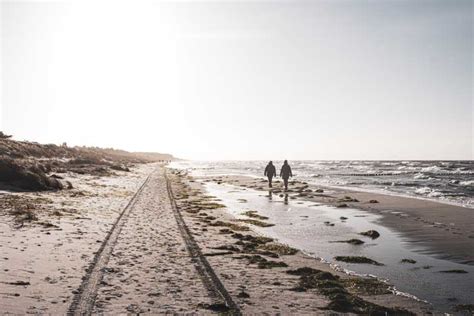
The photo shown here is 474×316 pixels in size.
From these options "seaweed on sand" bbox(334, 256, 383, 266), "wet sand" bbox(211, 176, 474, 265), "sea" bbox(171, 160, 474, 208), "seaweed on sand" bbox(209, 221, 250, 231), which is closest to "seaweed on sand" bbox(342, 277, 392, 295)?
"seaweed on sand" bbox(334, 256, 383, 266)

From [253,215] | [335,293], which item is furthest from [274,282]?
[253,215]

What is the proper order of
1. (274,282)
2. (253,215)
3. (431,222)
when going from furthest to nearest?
(253,215) → (431,222) → (274,282)

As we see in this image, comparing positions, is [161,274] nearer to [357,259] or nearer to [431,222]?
[357,259]

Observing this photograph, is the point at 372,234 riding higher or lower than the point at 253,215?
higher

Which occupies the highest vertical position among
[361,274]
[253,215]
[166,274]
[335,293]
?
[166,274]

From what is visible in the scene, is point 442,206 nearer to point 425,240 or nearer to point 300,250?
point 425,240

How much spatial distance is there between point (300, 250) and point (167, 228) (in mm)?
5806

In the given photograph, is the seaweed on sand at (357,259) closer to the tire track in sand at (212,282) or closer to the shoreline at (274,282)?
the shoreline at (274,282)

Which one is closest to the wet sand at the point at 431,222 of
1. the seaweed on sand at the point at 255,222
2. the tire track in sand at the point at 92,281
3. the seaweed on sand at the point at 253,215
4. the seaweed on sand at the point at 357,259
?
the seaweed on sand at the point at 357,259

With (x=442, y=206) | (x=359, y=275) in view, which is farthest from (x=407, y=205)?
(x=359, y=275)

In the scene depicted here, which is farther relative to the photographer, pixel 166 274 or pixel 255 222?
pixel 255 222

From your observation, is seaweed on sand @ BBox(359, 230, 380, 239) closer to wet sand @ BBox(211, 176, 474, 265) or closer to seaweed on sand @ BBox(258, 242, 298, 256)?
wet sand @ BBox(211, 176, 474, 265)

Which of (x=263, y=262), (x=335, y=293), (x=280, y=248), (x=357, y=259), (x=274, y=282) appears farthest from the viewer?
(x=280, y=248)

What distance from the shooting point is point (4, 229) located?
38.9 ft
